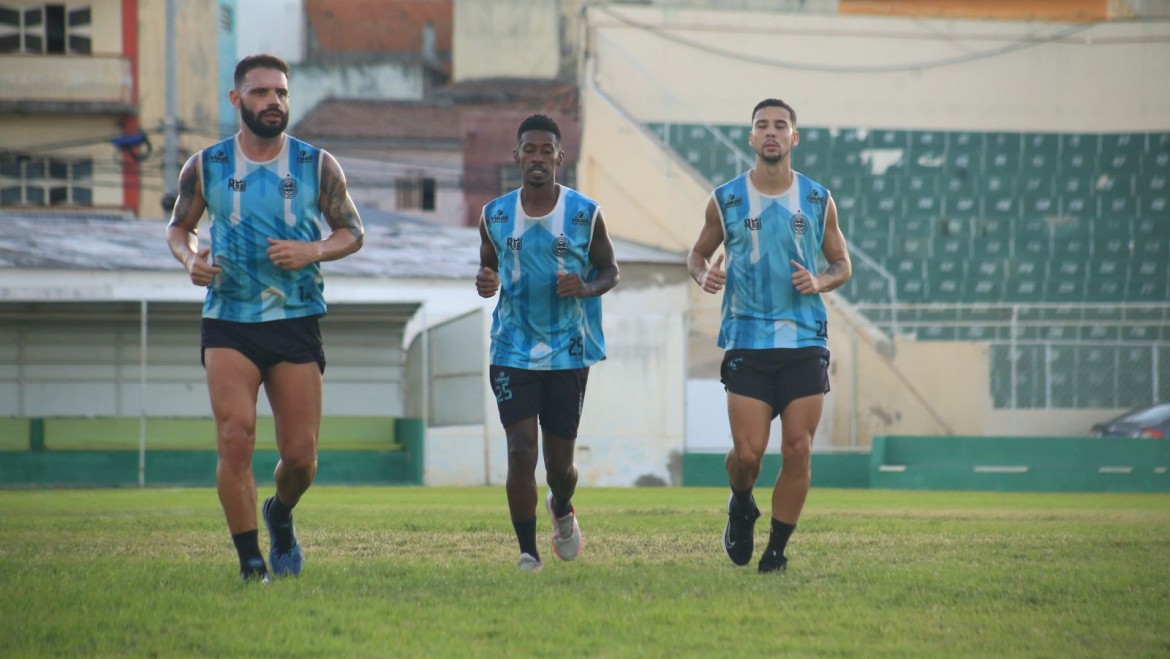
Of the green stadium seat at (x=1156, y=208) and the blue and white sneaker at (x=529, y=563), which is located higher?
the green stadium seat at (x=1156, y=208)

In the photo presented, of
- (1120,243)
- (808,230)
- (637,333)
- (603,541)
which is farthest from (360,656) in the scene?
(1120,243)

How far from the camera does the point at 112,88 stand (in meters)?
44.1

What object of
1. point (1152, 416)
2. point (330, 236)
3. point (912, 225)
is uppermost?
point (912, 225)

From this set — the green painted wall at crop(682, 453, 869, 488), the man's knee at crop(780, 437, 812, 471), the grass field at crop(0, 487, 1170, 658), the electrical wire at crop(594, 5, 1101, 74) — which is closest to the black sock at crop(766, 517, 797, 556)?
the grass field at crop(0, 487, 1170, 658)

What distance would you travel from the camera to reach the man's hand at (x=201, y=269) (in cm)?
730

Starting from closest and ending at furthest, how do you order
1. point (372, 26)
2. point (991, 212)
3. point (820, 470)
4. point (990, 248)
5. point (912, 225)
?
point (820, 470), point (990, 248), point (912, 225), point (991, 212), point (372, 26)

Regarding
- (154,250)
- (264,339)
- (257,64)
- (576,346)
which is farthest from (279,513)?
(154,250)

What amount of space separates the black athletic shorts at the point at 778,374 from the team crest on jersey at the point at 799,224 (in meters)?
0.61

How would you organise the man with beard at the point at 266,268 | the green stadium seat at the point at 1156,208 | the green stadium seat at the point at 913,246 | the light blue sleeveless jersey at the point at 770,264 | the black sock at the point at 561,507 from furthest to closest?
the green stadium seat at the point at 1156,208 → the green stadium seat at the point at 913,246 → the black sock at the point at 561,507 → the light blue sleeveless jersey at the point at 770,264 → the man with beard at the point at 266,268

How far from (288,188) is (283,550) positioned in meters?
1.71

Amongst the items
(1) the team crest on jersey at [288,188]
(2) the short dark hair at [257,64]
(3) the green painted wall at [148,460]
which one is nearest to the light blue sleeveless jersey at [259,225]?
(1) the team crest on jersey at [288,188]

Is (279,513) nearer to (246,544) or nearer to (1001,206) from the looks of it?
(246,544)

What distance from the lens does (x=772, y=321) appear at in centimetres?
822

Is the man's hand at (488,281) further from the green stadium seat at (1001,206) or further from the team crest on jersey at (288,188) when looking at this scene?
the green stadium seat at (1001,206)
